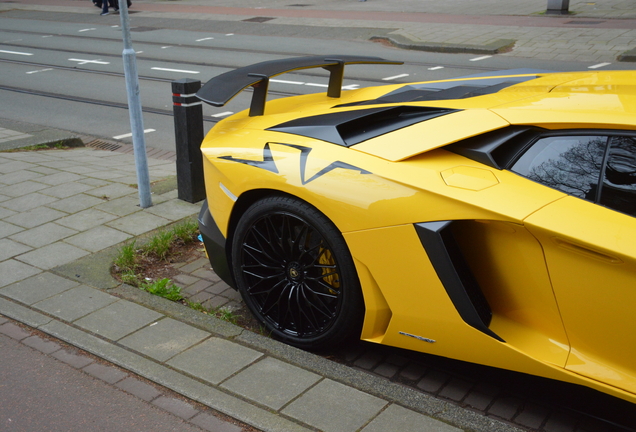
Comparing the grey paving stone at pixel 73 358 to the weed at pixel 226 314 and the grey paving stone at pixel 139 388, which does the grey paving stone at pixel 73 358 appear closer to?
the grey paving stone at pixel 139 388

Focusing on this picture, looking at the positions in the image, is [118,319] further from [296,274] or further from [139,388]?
[296,274]

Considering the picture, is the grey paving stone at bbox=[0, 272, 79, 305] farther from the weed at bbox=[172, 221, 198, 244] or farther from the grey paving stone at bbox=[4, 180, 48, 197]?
the grey paving stone at bbox=[4, 180, 48, 197]

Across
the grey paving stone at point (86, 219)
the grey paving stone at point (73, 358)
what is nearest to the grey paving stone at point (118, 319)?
the grey paving stone at point (73, 358)

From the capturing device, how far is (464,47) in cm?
1495

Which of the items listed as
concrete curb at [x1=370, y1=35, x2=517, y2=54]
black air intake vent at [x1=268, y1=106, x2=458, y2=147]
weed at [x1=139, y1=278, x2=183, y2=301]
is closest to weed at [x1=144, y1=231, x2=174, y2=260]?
weed at [x1=139, y1=278, x2=183, y2=301]

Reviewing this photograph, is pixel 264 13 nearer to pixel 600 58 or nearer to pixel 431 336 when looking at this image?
pixel 600 58

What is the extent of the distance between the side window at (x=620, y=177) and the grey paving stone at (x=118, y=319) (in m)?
2.28

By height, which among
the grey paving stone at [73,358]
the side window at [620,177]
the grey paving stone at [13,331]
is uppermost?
the side window at [620,177]

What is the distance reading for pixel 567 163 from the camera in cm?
238

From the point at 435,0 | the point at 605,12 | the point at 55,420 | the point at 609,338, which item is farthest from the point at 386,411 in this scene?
the point at 435,0

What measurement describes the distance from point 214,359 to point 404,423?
3.18ft

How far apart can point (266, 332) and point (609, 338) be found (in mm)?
1686

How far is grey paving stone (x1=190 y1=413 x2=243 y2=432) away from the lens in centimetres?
247

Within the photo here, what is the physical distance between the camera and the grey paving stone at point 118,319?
319 cm
